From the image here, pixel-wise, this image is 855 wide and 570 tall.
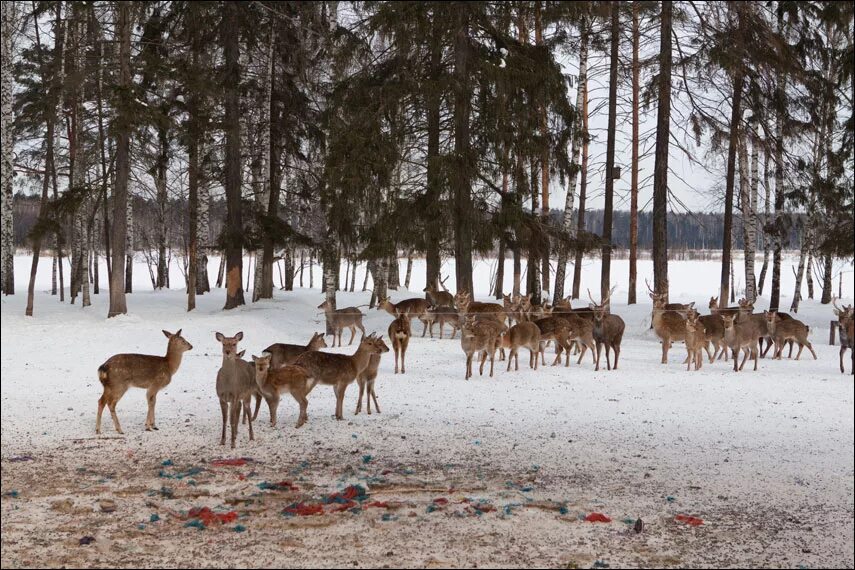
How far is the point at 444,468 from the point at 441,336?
29.7 feet

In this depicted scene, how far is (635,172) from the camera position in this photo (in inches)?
878

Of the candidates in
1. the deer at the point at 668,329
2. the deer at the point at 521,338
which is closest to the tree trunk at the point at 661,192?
the deer at the point at 668,329

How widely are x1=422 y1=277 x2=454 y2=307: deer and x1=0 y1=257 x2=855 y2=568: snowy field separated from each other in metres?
6.10

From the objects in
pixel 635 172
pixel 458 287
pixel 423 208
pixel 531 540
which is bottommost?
pixel 531 540

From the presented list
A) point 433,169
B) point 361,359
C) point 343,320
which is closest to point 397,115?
point 433,169

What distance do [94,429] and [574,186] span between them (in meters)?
15.5

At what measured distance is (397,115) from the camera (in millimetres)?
13906

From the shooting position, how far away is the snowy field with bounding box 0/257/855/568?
15.8 feet

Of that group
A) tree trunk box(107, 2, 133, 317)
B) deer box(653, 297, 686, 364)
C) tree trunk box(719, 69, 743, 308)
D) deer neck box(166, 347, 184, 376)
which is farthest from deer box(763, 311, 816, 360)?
tree trunk box(107, 2, 133, 317)

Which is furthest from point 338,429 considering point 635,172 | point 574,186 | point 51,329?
point 635,172

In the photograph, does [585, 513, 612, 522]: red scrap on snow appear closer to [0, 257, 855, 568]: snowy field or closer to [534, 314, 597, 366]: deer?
[0, 257, 855, 568]: snowy field

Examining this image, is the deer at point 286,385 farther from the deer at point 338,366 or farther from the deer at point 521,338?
the deer at point 521,338

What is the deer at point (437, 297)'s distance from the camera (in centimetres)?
1779

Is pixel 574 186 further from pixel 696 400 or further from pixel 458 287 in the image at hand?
pixel 696 400
